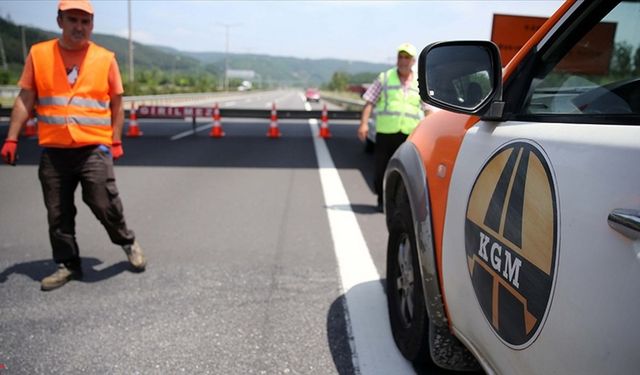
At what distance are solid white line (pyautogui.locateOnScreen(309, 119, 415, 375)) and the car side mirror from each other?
4.63ft

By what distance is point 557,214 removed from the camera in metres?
1.26

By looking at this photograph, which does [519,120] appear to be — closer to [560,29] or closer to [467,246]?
[560,29]

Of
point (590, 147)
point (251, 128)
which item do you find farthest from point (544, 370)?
point (251, 128)

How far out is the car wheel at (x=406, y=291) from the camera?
2.34 metres

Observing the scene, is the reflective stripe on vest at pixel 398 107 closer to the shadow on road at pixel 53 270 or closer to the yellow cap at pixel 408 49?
the yellow cap at pixel 408 49

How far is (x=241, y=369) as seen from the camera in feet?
8.21

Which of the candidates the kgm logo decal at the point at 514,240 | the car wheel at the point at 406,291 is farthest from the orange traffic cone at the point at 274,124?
the kgm logo decal at the point at 514,240

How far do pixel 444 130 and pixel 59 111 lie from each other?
8.58 feet

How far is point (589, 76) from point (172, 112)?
42.8 ft

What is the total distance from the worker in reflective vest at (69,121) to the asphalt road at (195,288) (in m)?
0.48

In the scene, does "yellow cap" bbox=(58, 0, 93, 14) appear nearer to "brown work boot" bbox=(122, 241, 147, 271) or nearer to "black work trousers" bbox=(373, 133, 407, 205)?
"brown work boot" bbox=(122, 241, 147, 271)

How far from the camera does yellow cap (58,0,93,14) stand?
10.5 ft

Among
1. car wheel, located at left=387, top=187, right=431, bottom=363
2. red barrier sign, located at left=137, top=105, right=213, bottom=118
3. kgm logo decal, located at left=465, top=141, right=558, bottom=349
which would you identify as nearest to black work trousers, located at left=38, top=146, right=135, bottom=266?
car wheel, located at left=387, top=187, right=431, bottom=363

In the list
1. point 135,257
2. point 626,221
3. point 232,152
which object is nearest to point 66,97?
point 135,257
